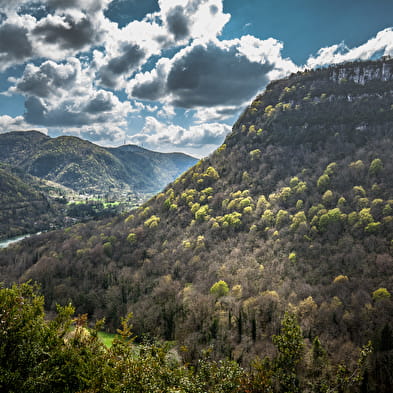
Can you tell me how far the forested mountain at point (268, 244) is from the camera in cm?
5819

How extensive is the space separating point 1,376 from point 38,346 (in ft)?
8.78

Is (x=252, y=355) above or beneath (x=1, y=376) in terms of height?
beneath

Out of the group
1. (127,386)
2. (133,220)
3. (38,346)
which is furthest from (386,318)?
(133,220)

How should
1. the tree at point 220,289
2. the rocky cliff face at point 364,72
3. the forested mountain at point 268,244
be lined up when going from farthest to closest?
the rocky cliff face at point 364,72 → the tree at point 220,289 → the forested mountain at point 268,244

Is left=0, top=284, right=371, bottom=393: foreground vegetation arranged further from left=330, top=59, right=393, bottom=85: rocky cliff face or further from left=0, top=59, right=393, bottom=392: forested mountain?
left=330, top=59, right=393, bottom=85: rocky cliff face

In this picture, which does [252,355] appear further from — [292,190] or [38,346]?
[292,190]

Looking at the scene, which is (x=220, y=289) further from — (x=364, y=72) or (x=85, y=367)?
(x=364, y=72)

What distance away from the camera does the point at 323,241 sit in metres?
77.4

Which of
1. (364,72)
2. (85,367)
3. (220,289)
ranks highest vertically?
(364,72)

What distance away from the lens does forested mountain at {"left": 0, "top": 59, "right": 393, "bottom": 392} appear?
58188mm

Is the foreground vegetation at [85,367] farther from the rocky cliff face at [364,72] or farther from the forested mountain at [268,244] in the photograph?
the rocky cliff face at [364,72]

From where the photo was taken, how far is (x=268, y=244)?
287 ft

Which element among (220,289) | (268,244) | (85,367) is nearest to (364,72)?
(268,244)

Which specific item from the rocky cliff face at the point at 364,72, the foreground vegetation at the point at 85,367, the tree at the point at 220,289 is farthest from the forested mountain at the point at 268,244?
the foreground vegetation at the point at 85,367
